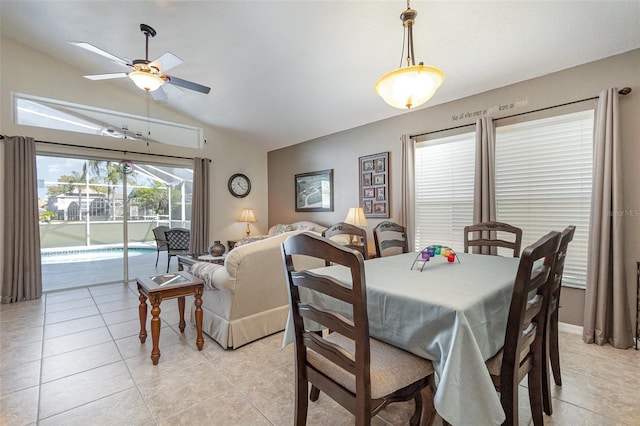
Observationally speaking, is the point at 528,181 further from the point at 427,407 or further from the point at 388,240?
the point at 427,407

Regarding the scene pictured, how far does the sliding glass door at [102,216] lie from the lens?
4273 millimetres

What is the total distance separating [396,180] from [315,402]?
296cm

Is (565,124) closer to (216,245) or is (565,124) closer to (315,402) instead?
(315,402)

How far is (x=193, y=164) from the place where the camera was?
541cm

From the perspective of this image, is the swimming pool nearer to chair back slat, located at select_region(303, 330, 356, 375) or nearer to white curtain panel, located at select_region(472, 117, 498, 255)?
chair back slat, located at select_region(303, 330, 356, 375)

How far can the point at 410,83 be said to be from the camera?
170 cm

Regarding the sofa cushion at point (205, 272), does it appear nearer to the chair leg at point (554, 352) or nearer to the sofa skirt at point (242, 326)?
the sofa skirt at point (242, 326)

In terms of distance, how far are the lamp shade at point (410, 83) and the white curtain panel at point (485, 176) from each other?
168 centimetres

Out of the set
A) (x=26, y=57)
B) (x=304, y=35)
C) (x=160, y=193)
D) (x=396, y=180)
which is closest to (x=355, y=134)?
(x=396, y=180)

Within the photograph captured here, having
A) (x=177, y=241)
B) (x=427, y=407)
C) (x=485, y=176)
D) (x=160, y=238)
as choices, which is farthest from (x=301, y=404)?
(x=160, y=238)

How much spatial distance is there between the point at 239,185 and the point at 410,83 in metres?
4.86

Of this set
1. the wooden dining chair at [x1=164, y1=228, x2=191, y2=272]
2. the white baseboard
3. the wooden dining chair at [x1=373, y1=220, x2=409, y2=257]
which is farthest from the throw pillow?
the white baseboard

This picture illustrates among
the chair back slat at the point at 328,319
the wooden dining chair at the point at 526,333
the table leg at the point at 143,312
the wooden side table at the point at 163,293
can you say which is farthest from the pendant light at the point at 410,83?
→ the table leg at the point at 143,312

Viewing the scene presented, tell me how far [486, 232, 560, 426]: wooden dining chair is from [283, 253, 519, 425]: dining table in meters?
0.08
